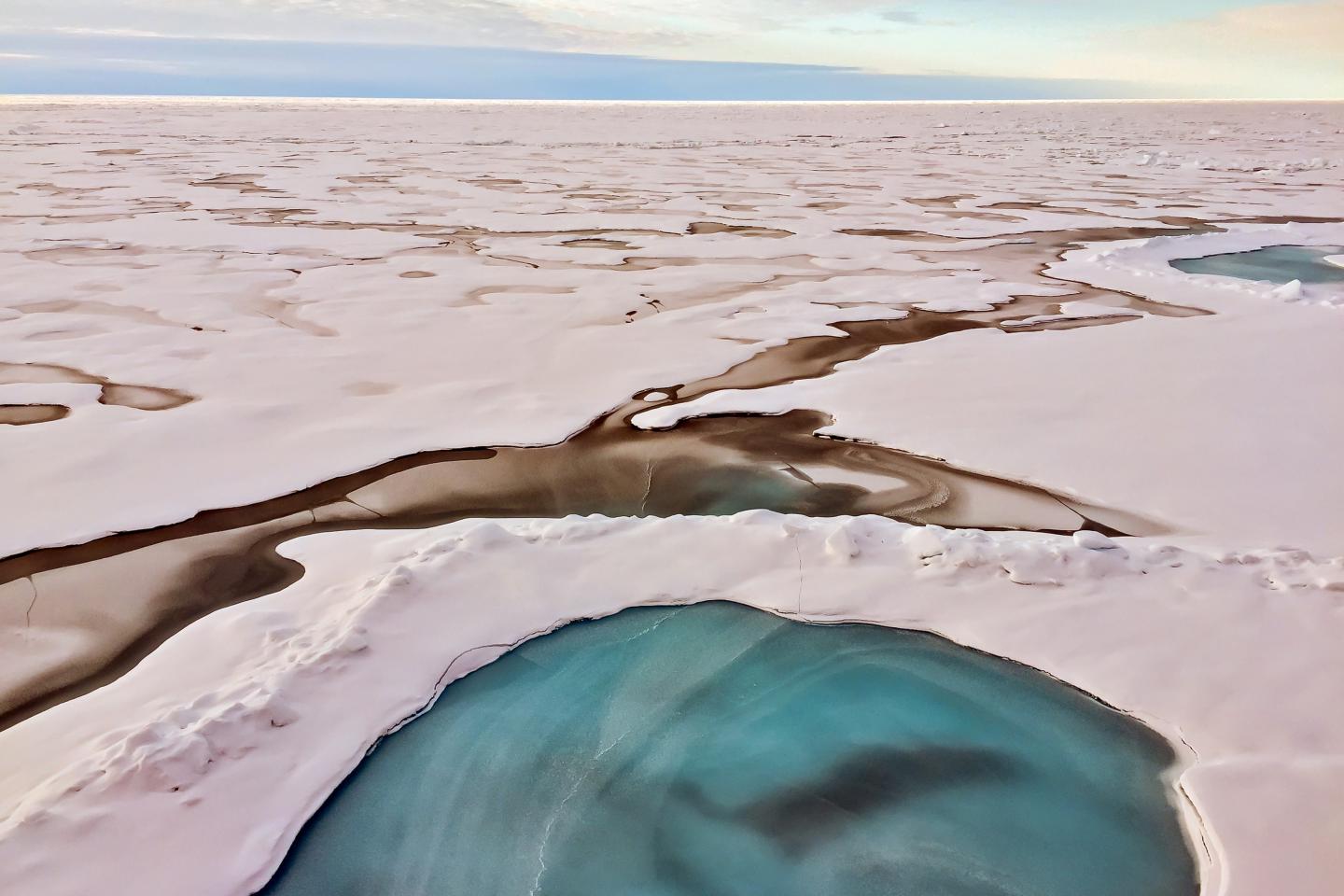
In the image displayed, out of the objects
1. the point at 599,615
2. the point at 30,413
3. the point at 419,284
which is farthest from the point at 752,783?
the point at 419,284

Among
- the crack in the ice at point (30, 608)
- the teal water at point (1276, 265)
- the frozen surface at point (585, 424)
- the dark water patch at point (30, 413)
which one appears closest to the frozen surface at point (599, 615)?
the frozen surface at point (585, 424)

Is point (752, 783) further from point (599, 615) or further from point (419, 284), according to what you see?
point (419, 284)

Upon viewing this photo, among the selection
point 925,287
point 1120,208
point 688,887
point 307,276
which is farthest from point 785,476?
point 1120,208

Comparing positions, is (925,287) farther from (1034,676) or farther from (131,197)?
(131,197)

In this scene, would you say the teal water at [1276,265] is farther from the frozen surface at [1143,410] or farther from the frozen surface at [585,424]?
the frozen surface at [1143,410]

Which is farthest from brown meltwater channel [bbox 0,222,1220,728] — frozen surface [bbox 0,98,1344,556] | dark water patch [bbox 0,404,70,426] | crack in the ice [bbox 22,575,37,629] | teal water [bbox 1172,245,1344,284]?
teal water [bbox 1172,245,1344,284]

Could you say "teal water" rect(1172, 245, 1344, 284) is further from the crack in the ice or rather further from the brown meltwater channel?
the crack in the ice
